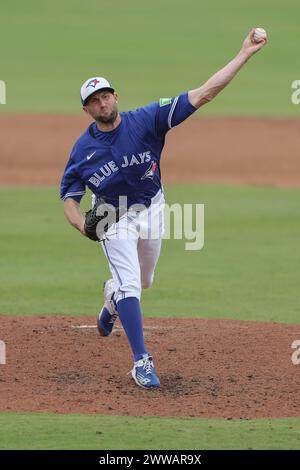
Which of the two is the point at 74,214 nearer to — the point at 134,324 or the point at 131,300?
the point at 131,300

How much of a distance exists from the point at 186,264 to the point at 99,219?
5614 mm

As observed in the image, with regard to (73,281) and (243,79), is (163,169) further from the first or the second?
(243,79)

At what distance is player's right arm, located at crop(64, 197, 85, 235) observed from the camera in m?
7.89

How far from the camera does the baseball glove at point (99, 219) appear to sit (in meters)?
7.67

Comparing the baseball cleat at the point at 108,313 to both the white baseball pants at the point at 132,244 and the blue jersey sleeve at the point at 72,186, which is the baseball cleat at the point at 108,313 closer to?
the white baseball pants at the point at 132,244

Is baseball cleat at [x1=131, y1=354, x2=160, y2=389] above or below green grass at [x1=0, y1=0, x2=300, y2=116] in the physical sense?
below

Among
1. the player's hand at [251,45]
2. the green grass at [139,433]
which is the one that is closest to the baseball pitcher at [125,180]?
the player's hand at [251,45]

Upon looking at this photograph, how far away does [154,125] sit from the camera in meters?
7.77

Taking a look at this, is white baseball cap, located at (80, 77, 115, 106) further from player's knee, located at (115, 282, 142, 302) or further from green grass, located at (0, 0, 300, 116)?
green grass, located at (0, 0, 300, 116)

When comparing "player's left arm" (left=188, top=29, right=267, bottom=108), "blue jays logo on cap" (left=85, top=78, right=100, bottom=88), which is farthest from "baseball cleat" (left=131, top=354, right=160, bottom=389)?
"blue jays logo on cap" (left=85, top=78, right=100, bottom=88)

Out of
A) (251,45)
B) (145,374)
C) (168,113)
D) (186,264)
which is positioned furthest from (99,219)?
(186,264)

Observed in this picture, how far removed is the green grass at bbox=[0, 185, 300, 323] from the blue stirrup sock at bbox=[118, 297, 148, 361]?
300 cm

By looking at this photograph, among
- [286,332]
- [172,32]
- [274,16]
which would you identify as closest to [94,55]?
[172,32]

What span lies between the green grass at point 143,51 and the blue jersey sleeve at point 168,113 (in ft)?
58.5
